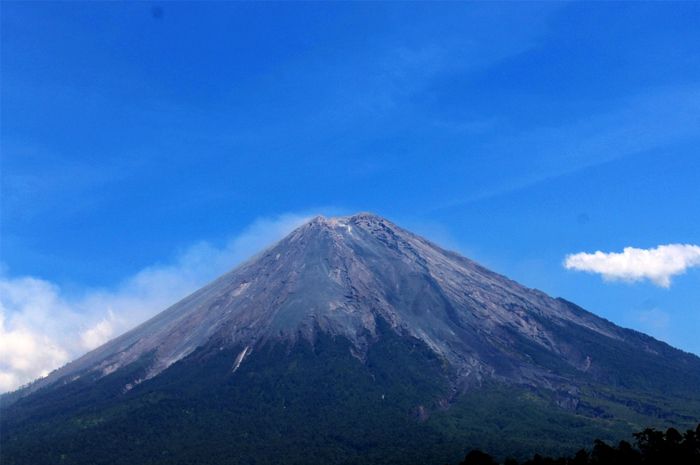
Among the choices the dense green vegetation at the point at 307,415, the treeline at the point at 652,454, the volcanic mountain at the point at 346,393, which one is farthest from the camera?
the volcanic mountain at the point at 346,393

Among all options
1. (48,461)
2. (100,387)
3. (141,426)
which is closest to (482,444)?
(141,426)

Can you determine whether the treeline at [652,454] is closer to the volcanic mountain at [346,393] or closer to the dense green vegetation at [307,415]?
the dense green vegetation at [307,415]

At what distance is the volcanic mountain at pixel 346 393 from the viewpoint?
13100cm

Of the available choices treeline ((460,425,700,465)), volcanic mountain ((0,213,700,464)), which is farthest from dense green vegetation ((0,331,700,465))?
treeline ((460,425,700,465))

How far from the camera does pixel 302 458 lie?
118625 millimetres

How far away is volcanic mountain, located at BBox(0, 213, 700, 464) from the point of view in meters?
131

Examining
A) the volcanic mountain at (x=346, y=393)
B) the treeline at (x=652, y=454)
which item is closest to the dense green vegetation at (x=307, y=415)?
the volcanic mountain at (x=346, y=393)

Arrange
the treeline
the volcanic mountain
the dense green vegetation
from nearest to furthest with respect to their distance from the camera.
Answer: the treeline
the dense green vegetation
the volcanic mountain

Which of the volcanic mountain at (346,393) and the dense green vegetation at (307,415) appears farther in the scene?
the volcanic mountain at (346,393)

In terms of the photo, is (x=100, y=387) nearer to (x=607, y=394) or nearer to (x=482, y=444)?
(x=482, y=444)

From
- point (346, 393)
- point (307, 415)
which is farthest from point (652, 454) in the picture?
point (346, 393)

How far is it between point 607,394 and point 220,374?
3048 inches

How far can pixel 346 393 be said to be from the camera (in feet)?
511

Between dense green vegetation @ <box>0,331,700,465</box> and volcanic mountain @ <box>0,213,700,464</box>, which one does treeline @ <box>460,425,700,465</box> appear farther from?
volcanic mountain @ <box>0,213,700,464</box>
